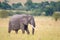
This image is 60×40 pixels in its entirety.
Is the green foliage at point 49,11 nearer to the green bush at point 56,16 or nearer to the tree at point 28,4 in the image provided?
the green bush at point 56,16

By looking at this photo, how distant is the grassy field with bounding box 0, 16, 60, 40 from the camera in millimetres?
2695

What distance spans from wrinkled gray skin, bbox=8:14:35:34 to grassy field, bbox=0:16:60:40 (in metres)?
0.10

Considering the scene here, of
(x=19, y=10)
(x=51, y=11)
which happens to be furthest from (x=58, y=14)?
(x=19, y=10)

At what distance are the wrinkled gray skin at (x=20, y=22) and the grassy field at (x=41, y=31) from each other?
96 millimetres

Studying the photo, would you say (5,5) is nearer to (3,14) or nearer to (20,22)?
(3,14)

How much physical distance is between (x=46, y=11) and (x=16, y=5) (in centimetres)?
38

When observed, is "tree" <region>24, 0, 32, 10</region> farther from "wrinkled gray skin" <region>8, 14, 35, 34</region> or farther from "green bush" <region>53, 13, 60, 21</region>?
"green bush" <region>53, 13, 60, 21</region>

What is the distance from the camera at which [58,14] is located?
3.05 metres

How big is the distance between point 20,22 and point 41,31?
51cm

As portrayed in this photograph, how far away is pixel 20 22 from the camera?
3400mm

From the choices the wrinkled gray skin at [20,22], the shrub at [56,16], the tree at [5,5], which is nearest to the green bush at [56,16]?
the shrub at [56,16]

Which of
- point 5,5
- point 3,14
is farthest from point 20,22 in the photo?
point 5,5

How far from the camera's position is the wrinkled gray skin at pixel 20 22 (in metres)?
3.22

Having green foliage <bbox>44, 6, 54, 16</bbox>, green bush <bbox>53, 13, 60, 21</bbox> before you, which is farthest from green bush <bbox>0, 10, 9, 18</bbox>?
green bush <bbox>53, 13, 60, 21</bbox>
